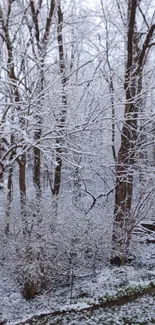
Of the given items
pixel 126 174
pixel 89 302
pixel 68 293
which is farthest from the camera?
pixel 126 174

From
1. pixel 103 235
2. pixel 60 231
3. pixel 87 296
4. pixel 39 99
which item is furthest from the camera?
pixel 103 235

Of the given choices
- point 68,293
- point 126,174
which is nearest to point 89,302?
point 68,293

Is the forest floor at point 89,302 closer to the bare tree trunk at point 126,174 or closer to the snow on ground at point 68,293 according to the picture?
the snow on ground at point 68,293

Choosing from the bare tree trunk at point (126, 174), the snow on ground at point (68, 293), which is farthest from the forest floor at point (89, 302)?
the bare tree trunk at point (126, 174)

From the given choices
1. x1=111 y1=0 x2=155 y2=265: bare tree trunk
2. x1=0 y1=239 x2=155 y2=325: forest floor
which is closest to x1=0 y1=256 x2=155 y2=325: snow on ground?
x1=0 y1=239 x2=155 y2=325: forest floor

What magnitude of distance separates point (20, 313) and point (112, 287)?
1.91 metres

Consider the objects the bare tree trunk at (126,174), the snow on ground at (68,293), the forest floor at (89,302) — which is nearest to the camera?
the forest floor at (89,302)

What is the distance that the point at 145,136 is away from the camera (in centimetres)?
1095

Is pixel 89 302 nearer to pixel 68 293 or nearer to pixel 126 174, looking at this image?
pixel 68 293

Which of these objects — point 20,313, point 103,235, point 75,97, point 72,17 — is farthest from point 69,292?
point 72,17

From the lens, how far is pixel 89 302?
20.5ft

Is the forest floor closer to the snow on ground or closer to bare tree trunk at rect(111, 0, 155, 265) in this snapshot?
the snow on ground

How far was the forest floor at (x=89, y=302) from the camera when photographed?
226 inches

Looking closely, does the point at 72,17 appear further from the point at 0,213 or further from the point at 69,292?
the point at 69,292
